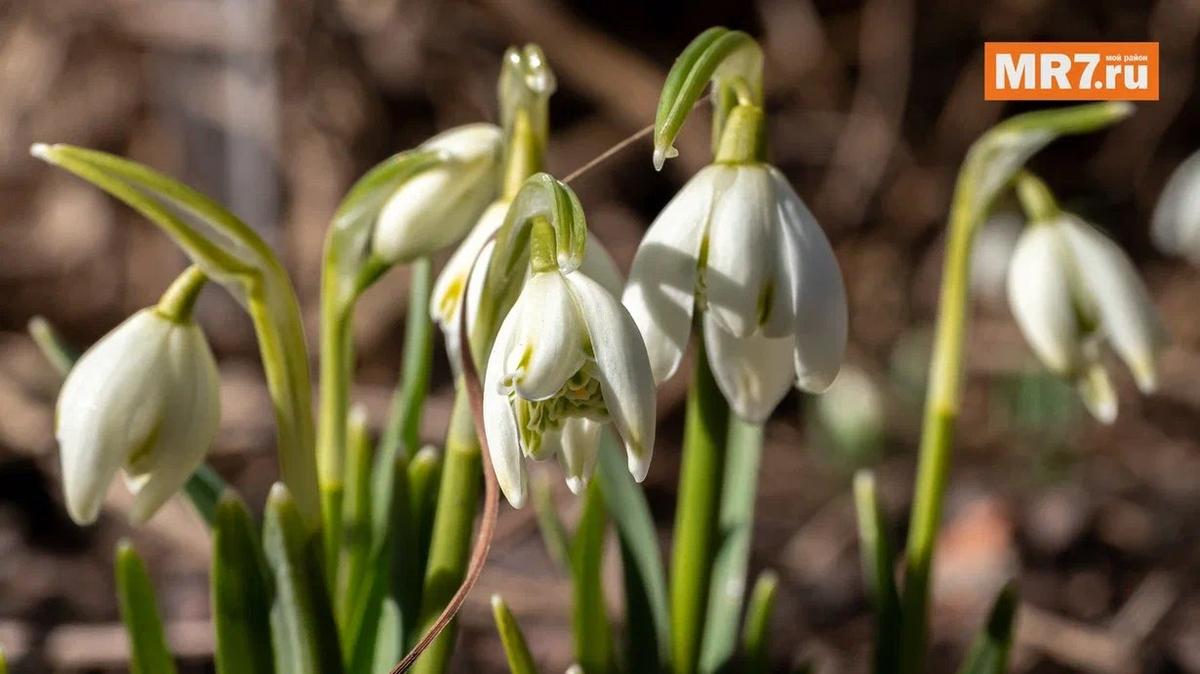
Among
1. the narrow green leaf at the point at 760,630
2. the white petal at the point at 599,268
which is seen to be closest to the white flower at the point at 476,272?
the white petal at the point at 599,268

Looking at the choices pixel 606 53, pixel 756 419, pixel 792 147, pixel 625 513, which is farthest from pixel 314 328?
pixel 756 419

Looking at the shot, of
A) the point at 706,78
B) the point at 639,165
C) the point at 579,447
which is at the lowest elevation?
the point at 579,447

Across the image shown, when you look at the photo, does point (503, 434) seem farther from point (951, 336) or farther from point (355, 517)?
point (951, 336)

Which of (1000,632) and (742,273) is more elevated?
(742,273)

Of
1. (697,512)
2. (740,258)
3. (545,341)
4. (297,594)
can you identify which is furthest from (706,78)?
(297,594)

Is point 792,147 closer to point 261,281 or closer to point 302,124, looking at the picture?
point 302,124

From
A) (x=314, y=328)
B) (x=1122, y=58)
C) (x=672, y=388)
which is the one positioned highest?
(x=1122, y=58)

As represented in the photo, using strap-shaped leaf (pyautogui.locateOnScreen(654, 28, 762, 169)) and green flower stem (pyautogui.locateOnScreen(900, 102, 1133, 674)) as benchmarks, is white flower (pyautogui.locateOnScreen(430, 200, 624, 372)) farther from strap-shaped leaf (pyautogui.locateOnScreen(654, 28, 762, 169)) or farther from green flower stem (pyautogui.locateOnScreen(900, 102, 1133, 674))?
green flower stem (pyautogui.locateOnScreen(900, 102, 1133, 674))
